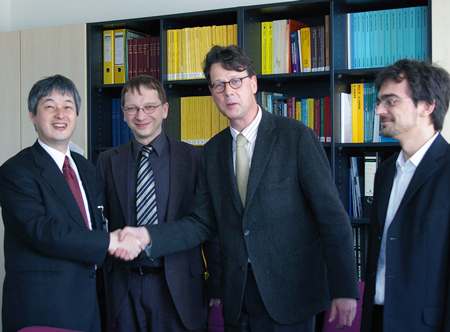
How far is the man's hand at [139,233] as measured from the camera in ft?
7.27

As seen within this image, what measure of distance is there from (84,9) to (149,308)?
333cm

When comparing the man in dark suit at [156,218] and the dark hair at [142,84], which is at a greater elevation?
the dark hair at [142,84]

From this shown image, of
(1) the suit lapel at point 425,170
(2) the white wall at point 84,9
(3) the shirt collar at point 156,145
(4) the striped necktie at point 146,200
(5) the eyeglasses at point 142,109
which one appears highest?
(2) the white wall at point 84,9

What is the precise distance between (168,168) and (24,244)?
30.7 inches

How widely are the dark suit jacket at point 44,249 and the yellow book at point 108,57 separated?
197cm

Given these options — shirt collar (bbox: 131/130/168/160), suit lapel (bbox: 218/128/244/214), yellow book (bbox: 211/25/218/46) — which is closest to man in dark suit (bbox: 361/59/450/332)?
suit lapel (bbox: 218/128/244/214)

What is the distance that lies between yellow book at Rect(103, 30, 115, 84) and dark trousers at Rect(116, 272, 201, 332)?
6.93 feet

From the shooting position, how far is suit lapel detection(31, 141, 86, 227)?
206 cm

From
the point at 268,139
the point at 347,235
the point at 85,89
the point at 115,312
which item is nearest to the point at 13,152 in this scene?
the point at 85,89

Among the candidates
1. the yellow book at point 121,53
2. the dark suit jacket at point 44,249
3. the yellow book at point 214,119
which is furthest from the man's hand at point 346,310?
the yellow book at point 121,53

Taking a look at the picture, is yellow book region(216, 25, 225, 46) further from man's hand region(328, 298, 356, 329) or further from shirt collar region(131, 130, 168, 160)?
man's hand region(328, 298, 356, 329)

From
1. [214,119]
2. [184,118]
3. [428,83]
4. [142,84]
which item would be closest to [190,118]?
[184,118]

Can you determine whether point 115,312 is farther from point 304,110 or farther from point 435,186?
point 304,110

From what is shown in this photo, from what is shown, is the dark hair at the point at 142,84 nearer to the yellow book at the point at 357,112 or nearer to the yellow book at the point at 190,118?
the yellow book at the point at 190,118
